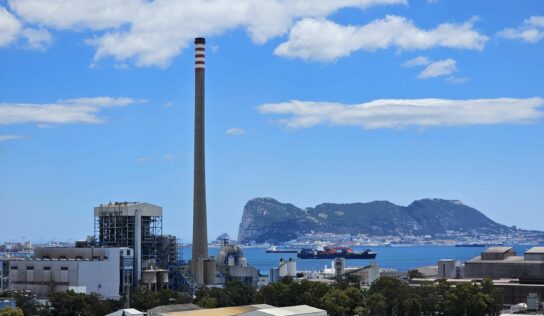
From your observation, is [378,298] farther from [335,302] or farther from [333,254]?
[333,254]

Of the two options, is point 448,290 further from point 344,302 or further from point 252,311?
point 252,311

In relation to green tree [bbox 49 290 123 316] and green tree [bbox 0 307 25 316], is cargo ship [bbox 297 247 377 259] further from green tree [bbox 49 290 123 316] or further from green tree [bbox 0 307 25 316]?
green tree [bbox 0 307 25 316]

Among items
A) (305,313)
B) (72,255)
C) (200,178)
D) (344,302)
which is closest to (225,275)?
(200,178)

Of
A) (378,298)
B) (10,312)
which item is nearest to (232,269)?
(378,298)

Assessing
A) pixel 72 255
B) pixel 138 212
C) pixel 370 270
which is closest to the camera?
pixel 72 255

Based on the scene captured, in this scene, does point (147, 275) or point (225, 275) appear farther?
point (225, 275)
